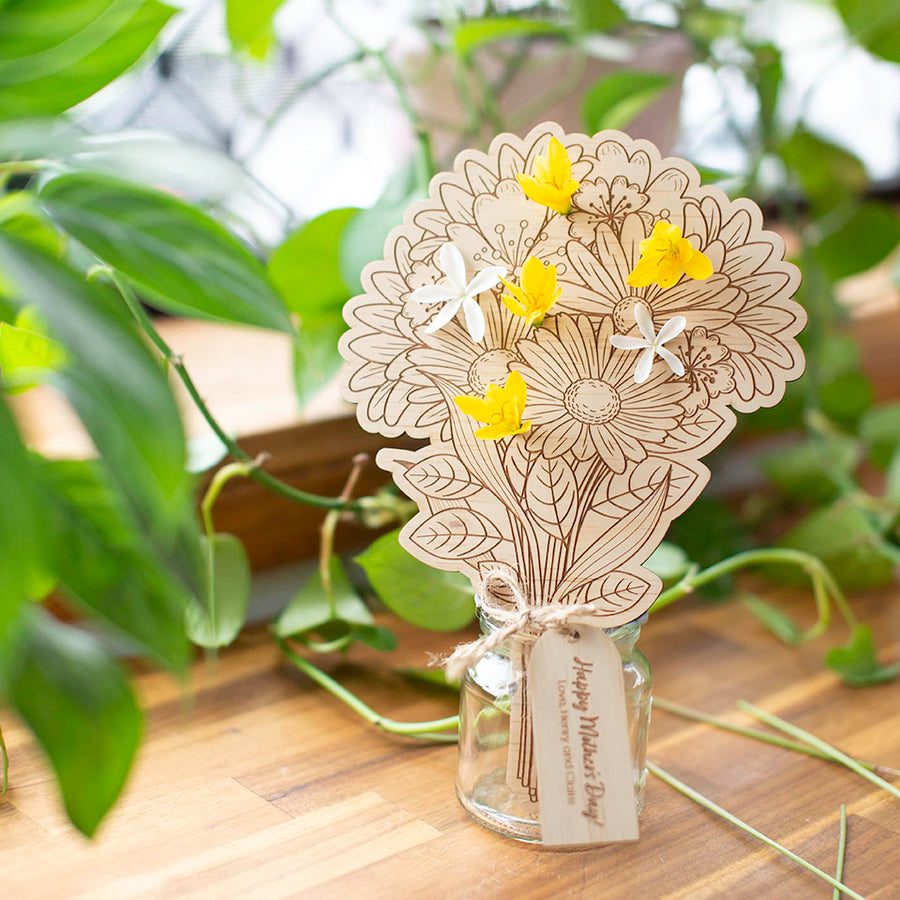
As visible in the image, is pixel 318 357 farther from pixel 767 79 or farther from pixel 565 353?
pixel 767 79

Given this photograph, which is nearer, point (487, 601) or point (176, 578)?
point (176, 578)

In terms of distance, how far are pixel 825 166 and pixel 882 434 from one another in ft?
1.00

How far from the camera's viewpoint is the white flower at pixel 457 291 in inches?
19.8

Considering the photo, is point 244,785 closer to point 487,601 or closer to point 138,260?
point 487,601

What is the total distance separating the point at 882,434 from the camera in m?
0.96

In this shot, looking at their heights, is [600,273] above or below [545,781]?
above

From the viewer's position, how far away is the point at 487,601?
51 centimetres

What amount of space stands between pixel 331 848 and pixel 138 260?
0.31m

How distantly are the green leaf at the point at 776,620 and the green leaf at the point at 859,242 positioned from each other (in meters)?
0.37

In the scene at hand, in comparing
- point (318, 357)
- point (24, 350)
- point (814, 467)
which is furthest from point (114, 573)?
point (814, 467)

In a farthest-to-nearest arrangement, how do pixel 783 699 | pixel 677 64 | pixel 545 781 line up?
1. pixel 677 64
2. pixel 783 699
3. pixel 545 781

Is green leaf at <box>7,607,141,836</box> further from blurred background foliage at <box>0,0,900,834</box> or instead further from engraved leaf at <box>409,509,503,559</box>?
engraved leaf at <box>409,509,503,559</box>

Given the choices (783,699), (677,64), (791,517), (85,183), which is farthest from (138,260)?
(791,517)

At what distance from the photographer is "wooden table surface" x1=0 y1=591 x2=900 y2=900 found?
502mm
